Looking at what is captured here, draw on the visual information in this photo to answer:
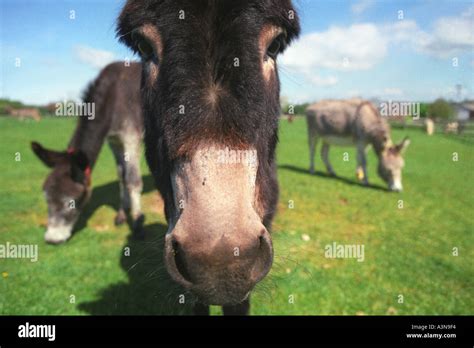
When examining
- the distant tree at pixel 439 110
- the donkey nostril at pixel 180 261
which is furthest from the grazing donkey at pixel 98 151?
the distant tree at pixel 439 110

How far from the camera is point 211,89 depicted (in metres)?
1.87

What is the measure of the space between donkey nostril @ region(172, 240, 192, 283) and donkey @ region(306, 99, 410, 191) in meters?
10.7

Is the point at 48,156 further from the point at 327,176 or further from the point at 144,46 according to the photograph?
the point at 327,176

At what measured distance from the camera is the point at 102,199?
9055 mm

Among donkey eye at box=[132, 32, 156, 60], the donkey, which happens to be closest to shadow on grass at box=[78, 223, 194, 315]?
donkey eye at box=[132, 32, 156, 60]

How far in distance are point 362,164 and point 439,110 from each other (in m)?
42.1

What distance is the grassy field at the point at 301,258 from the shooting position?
4320 millimetres

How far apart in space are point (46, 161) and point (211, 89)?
5409 millimetres

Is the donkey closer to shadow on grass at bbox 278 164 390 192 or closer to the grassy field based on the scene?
shadow on grass at bbox 278 164 390 192

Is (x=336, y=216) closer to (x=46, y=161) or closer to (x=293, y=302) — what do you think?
(x=293, y=302)

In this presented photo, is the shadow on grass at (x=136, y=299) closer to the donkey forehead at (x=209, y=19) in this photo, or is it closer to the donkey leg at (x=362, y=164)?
the donkey forehead at (x=209, y=19)

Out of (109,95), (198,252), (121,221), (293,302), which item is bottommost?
(293,302)

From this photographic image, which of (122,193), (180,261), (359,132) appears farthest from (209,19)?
(359,132)
